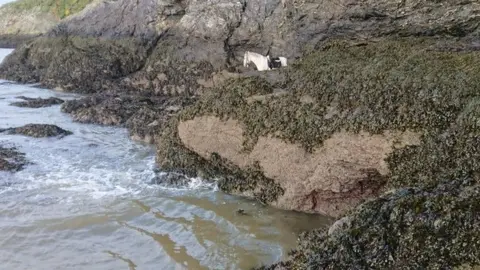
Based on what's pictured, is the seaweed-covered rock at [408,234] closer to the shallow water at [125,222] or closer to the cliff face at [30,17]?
the shallow water at [125,222]

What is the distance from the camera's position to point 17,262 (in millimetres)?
6555

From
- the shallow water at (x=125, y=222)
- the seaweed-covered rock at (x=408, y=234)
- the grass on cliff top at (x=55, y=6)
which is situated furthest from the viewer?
the grass on cliff top at (x=55, y=6)

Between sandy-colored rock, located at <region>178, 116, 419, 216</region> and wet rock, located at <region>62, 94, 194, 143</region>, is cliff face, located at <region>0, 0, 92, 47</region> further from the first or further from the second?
sandy-colored rock, located at <region>178, 116, 419, 216</region>

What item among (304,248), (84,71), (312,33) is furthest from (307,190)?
(84,71)

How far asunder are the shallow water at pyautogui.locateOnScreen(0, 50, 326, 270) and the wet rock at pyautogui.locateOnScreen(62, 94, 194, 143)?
2.37m

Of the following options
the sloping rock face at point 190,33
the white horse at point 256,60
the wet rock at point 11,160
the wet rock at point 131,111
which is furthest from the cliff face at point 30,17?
the wet rock at point 11,160

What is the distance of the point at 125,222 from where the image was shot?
7.79 metres

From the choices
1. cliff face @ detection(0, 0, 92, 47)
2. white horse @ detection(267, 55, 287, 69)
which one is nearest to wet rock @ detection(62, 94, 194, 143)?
white horse @ detection(267, 55, 287, 69)

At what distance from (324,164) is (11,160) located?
24.7 feet

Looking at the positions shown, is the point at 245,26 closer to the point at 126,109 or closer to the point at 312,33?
the point at 126,109

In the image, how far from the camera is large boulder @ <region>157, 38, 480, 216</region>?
263 inches

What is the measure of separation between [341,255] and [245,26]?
13461mm

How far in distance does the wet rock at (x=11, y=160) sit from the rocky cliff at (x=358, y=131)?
9.92ft

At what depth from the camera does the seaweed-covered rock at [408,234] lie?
4062mm
